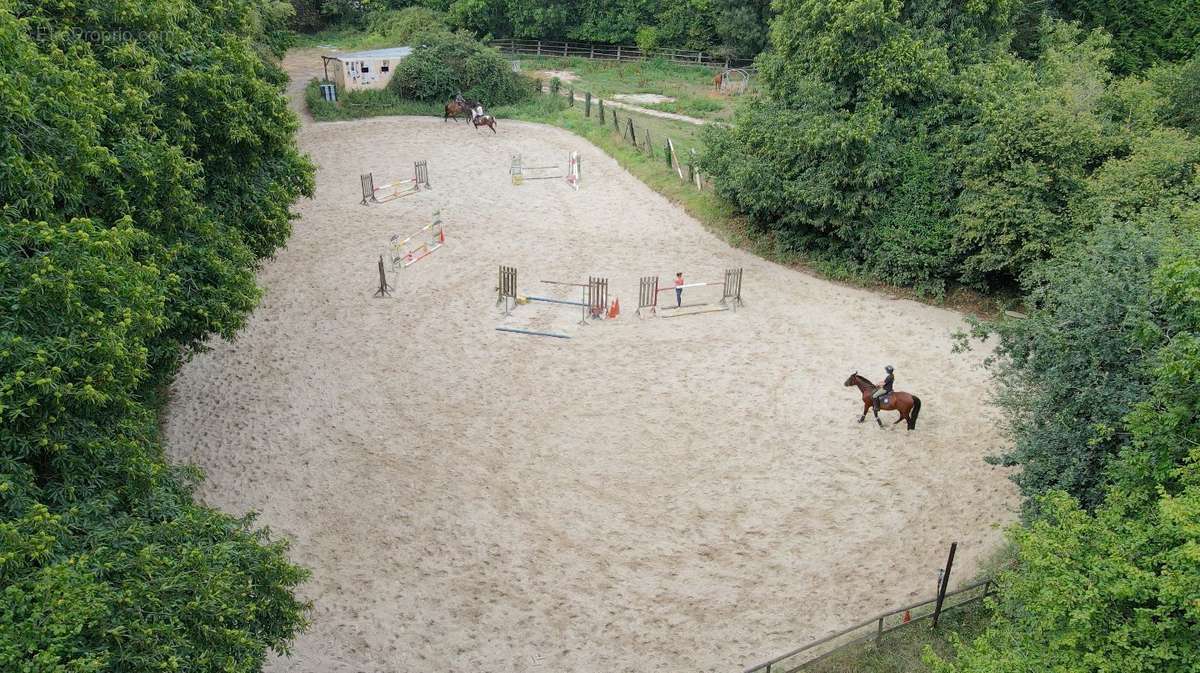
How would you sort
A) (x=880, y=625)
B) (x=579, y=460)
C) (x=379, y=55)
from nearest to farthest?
(x=880, y=625) < (x=579, y=460) < (x=379, y=55)

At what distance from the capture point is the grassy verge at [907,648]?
483 inches

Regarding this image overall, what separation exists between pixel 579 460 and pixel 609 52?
4463 cm

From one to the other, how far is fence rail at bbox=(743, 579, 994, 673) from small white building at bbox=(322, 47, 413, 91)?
37421mm

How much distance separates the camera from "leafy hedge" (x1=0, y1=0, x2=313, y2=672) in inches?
316

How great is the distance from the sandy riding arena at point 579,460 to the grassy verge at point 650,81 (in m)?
19.3

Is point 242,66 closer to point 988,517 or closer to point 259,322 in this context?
point 259,322

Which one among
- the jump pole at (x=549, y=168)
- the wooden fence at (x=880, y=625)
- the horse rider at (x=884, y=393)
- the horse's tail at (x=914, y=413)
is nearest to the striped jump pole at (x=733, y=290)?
the horse rider at (x=884, y=393)

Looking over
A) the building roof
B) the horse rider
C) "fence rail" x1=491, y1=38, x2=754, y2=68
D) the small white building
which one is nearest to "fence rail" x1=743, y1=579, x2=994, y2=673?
the horse rider

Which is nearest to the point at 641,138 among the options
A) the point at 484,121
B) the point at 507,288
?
the point at 484,121

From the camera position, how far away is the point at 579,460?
55.7 ft

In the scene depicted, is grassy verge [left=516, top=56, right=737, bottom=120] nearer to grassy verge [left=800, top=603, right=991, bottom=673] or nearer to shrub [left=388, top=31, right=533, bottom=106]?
shrub [left=388, top=31, right=533, bottom=106]

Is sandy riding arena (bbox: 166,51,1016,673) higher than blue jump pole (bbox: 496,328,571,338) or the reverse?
the reverse

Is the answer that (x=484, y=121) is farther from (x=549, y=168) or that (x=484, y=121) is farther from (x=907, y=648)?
(x=907, y=648)

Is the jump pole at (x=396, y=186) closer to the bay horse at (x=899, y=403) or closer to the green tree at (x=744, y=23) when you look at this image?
the bay horse at (x=899, y=403)
